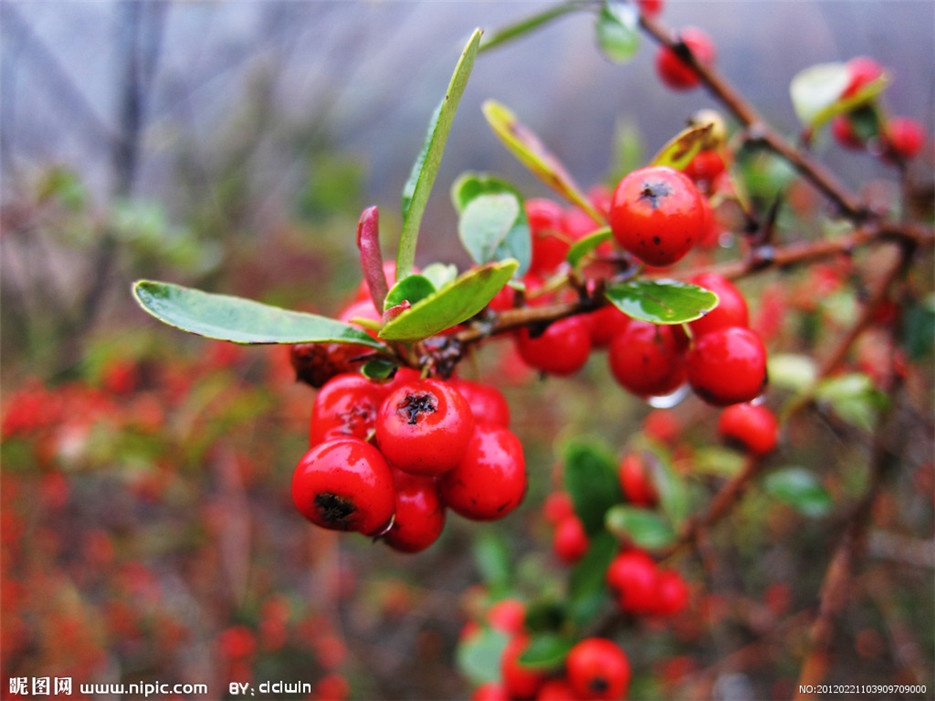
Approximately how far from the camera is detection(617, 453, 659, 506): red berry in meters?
1.52

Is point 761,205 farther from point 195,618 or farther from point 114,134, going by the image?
point 114,134

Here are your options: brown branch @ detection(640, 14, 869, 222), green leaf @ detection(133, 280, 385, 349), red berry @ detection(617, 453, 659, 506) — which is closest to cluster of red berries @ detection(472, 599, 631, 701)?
red berry @ detection(617, 453, 659, 506)

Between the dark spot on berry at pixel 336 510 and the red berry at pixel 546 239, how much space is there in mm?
574

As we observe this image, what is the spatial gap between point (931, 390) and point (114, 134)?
15.4 ft

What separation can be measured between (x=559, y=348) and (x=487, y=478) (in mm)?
265

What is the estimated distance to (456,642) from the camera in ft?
13.4

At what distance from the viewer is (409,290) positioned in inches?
28.4

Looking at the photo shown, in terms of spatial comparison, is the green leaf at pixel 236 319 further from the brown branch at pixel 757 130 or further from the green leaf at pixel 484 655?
the green leaf at pixel 484 655

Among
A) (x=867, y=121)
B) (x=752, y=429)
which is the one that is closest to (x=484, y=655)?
(x=752, y=429)

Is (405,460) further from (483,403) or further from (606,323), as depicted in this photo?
(606,323)

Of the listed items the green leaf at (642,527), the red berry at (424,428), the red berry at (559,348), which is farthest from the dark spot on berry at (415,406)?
the green leaf at (642,527)

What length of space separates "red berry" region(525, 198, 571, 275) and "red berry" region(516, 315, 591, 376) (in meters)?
0.19

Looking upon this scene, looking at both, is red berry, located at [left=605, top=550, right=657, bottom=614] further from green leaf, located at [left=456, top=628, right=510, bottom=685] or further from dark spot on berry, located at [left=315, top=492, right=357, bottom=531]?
dark spot on berry, located at [left=315, top=492, right=357, bottom=531]

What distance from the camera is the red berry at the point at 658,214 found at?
0.76 metres
